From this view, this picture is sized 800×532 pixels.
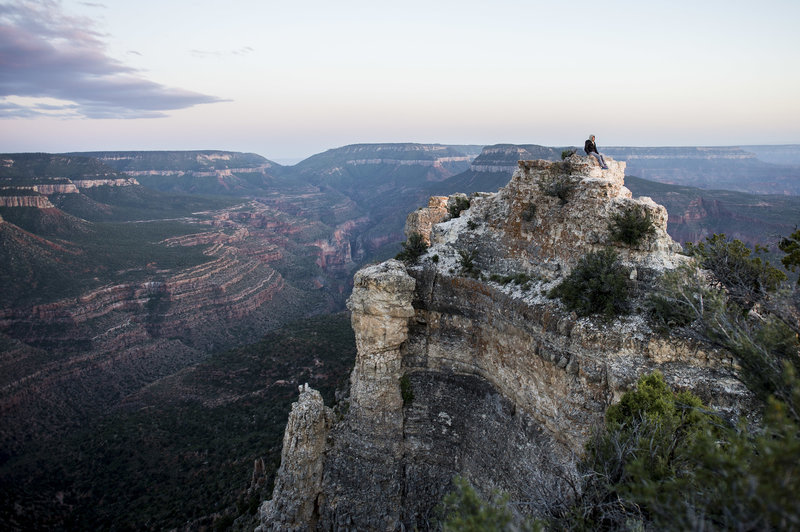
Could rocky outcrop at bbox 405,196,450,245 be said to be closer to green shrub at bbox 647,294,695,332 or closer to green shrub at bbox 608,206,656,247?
green shrub at bbox 608,206,656,247

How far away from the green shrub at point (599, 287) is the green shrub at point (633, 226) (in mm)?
702

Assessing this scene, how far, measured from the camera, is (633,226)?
484 inches

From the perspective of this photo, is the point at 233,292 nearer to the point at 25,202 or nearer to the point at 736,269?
the point at 25,202

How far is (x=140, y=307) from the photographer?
55.7 metres

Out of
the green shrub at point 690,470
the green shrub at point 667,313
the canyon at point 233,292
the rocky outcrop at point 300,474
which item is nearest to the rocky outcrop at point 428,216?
the canyon at point 233,292

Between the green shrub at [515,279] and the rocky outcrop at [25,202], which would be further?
the rocky outcrop at [25,202]

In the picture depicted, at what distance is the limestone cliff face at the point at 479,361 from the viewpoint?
12.0 metres

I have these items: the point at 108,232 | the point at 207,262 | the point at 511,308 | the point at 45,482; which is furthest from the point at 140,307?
the point at 511,308

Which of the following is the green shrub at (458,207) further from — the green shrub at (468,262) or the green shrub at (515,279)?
the green shrub at (515,279)

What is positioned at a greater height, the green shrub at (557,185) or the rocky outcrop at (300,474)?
the green shrub at (557,185)

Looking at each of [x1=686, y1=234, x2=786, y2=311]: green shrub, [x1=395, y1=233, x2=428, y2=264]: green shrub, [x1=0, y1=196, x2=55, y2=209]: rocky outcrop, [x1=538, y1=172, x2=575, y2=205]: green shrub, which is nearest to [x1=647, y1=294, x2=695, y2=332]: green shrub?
[x1=686, y1=234, x2=786, y2=311]: green shrub

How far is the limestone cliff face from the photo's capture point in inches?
474

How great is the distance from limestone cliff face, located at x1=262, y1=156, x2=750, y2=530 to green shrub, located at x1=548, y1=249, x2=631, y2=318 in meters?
0.37

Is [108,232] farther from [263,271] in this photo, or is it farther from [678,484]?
[678,484]
